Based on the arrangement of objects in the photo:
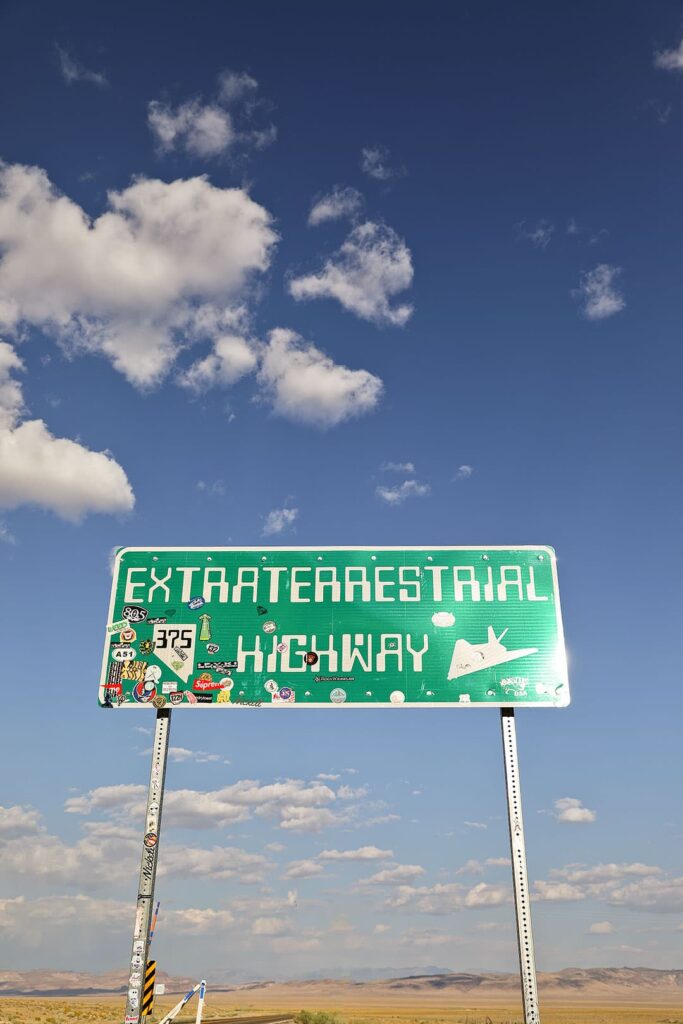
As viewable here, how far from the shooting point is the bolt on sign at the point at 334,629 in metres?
13.3

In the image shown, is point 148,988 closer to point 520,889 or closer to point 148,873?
point 148,873

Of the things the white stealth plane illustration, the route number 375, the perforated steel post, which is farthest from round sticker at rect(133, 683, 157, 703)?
the perforated steel post

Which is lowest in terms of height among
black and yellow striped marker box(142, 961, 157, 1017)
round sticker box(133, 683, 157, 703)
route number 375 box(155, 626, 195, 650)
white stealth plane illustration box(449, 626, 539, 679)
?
black and yellow striped marker box(142, 961, 157, 1017)

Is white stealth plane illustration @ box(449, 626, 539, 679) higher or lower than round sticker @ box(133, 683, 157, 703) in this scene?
higher

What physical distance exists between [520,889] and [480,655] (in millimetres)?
3465

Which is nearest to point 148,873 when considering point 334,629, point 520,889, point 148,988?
point 148,988

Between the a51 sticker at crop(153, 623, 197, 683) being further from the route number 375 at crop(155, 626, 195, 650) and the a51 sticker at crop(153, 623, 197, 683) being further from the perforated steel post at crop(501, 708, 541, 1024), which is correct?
the perforated steel post at crop(501, 708, 541, 1024)

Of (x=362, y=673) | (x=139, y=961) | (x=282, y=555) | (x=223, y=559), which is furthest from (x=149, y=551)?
(x=139, y=961)

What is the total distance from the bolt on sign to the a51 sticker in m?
0.02

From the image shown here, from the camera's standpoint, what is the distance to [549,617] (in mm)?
13695

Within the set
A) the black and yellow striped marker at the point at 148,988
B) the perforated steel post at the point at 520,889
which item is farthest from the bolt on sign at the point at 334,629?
the black and yellow striped marker at the point at 148,988

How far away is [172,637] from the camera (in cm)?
1380

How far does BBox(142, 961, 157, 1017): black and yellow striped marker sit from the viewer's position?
39.3ft

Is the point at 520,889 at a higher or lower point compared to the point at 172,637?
lower
